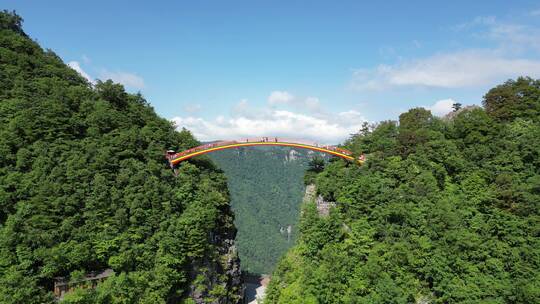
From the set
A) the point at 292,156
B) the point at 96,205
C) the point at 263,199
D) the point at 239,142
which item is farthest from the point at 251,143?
the point at 292,156

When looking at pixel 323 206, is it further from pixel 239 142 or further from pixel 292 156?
pixel 292 156

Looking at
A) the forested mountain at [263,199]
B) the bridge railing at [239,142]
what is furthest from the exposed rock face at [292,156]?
the bridge railing at [239,142]

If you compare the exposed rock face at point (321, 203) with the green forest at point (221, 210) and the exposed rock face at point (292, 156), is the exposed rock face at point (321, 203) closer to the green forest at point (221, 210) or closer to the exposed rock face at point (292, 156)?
the green forest at point (221, 210)

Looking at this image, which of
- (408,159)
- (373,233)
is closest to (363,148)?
(408,159)

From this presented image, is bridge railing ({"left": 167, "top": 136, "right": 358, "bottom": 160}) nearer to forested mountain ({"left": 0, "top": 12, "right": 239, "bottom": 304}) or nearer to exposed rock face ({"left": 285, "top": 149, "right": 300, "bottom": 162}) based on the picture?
forested mountain ({"left": 0, "top": 12, "right": 239, "bottom": 304})

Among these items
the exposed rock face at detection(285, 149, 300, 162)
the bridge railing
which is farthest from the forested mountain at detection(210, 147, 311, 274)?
the bridge railing

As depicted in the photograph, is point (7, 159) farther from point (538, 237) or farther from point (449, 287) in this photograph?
point (538, 237)
